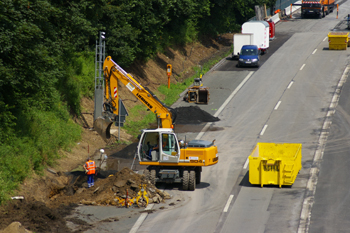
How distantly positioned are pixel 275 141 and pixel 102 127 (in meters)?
9.17

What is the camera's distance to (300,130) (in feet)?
Answer: 95.5

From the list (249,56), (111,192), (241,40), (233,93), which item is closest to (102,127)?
(111,192)

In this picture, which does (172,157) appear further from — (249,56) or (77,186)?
(249,56)

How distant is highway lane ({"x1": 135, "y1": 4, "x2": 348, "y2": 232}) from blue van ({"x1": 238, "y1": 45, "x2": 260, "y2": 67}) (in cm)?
107

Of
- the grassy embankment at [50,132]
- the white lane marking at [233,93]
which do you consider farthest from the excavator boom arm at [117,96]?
the white lane marking at [233,93]

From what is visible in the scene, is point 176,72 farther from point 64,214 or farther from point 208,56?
point 64,214

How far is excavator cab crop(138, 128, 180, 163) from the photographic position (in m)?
20.1

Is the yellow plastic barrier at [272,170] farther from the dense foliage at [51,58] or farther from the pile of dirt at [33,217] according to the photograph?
the dense foliage at [51,58]

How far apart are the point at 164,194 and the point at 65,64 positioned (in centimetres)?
1124

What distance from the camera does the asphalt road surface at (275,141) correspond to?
1709cm

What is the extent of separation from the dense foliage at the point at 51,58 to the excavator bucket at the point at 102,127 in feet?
3.43

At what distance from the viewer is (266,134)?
93.7 ft

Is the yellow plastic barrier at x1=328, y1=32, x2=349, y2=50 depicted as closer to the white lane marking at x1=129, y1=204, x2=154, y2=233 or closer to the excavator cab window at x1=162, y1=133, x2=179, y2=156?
the excavator cab window at x1=162, y1=133, x2=179, y2=156

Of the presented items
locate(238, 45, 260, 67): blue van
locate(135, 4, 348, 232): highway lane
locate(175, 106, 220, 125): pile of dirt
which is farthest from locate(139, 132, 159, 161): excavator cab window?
locate(238, 45, 260, 67): blue van
